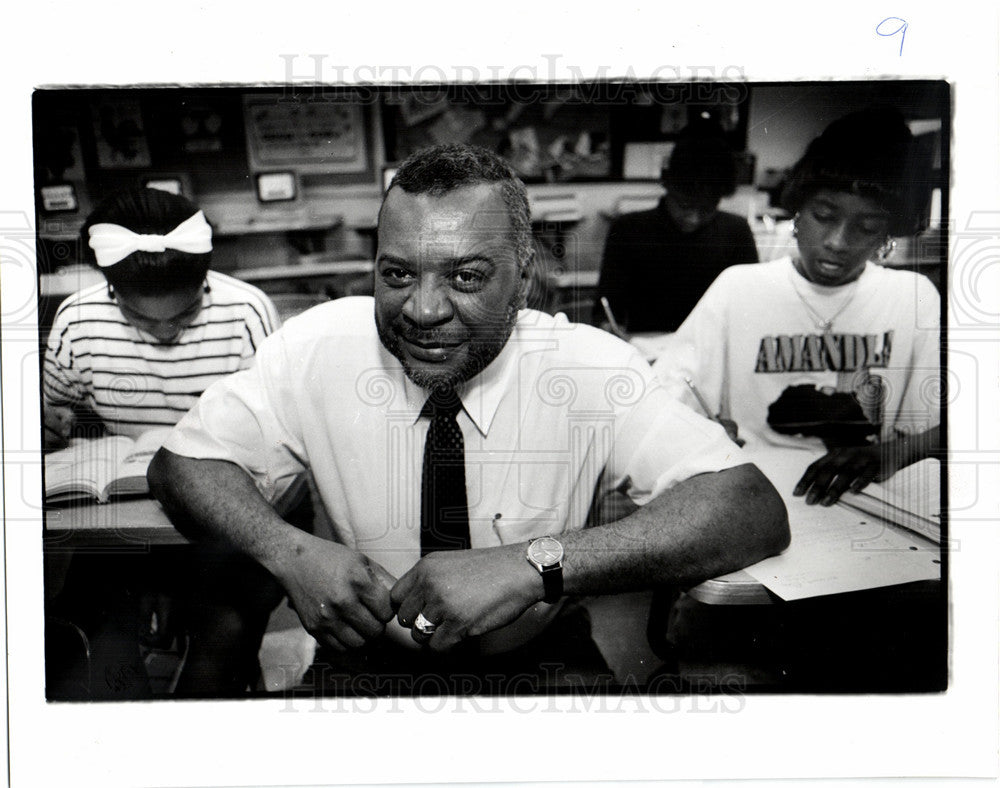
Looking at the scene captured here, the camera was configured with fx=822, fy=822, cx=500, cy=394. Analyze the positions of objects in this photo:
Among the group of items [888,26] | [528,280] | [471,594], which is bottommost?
[471,594]

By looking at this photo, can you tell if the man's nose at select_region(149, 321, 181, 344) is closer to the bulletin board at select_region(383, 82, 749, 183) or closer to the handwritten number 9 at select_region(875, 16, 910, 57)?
the bulletin board at select_region(383, 82, 749, 183)

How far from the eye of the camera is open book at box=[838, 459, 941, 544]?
1228mm

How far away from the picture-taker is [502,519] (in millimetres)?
1210

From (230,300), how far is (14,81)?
0.45 meters

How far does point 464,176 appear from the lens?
1153mm

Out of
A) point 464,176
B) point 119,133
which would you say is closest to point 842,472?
point 464,176

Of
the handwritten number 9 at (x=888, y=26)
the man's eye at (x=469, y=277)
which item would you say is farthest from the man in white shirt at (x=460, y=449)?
the handwritten number 9 at (x=888, y=26)

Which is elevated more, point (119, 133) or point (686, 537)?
point (119, 133)

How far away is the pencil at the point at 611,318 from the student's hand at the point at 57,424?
2.63ft

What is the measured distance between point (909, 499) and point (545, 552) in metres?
0.56

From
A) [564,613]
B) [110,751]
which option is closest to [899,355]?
[564,613]

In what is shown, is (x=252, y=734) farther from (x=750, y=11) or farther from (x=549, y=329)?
(x=750, y=11)

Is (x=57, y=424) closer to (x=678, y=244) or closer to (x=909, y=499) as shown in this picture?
(x=678, y=244)

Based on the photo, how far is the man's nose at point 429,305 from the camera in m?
1.16
